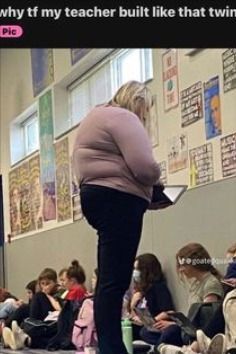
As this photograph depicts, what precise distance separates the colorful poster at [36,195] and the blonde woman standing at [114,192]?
3752mm

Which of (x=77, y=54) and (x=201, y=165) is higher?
(x=77, y=54)

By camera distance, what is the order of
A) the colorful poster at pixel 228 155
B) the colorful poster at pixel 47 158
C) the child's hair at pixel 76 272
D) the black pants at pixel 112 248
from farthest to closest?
the colorful poster at pixel 47 158 → the child's hair at pixel 76 272 → the colorful poster at pixel 228 155 → the black pants at pixel 112 248

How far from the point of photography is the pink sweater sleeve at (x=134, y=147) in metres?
2.34

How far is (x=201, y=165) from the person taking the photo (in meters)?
4.44

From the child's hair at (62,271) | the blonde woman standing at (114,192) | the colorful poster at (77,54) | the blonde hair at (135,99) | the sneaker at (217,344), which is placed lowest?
Result: the sneaker at (217,344)

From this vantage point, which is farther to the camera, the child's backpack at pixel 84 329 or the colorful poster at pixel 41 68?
the colorful poster at pixel 41 68

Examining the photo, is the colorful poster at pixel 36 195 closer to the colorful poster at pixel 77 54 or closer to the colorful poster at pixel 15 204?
the colorful poster at pixel 15 204

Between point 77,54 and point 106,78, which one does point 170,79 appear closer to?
point 106,78

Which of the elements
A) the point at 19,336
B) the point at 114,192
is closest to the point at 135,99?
the point at 114,192

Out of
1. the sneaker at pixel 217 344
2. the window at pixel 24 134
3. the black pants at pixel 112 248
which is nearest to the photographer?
the black pants at pixel 112 248

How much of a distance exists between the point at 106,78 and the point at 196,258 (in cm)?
161

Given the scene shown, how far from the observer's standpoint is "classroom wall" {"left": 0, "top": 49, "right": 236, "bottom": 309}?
4305 millimetres
